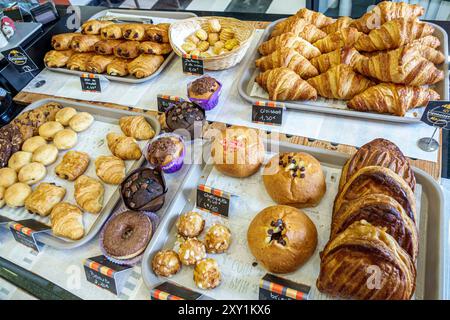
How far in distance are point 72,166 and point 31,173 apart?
24cm

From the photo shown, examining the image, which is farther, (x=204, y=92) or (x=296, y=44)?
(x=296, y=44)

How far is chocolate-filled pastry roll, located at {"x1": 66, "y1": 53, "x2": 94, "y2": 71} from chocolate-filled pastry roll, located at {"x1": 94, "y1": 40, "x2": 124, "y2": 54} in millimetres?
92

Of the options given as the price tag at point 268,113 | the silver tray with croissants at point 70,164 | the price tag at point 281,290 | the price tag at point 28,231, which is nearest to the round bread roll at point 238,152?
the price tag at point 268,113

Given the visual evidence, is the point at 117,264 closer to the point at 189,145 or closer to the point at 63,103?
the point at 189,145

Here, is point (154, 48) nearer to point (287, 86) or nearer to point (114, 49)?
point (114, 49)

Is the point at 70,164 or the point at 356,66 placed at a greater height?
the point at 356,66

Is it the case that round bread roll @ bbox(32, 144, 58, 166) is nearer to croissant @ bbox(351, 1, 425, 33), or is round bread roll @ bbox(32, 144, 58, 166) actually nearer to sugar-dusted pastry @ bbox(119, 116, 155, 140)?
sugar-dusted pastry @ bbox(119, 116, 155, 140)

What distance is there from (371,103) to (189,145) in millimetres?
1067

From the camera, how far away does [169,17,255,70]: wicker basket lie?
2.35m

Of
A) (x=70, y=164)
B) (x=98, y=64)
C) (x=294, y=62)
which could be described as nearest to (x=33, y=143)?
(x=70, y=164)

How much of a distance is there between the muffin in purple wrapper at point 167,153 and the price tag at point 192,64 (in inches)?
28.0

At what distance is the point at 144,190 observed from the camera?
→ 165cm

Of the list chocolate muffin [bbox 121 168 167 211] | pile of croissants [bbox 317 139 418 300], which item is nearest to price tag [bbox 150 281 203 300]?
chocolate muffin [bbox 121 168 167 211]

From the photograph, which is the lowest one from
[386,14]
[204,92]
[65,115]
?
[65,115]
